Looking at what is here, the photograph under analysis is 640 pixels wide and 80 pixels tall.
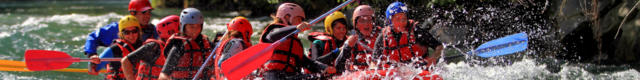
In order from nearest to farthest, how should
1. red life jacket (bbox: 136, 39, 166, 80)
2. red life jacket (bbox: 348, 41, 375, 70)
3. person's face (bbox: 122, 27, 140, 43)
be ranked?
red life jacket (bbox: 136, 39, 166, 80)
red life jacket (bbox: 348, 41, 375, 70)
person's face (bbox: 122, 27, 140, 43)

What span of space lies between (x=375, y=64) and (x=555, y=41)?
4.84 m

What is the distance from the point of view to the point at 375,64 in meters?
4.07

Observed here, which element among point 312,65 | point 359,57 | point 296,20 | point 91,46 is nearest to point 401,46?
point 359,57

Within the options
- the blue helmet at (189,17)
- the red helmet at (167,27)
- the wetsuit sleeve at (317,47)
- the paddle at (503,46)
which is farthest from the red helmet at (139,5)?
the paddle at (503,46)

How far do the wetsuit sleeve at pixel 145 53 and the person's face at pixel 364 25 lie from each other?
1398mm

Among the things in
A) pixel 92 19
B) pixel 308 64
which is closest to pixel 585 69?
pixel 308 64

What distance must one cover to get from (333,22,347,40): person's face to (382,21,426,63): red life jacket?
17.3 inches

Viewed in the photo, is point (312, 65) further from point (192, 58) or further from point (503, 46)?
point (503, 46)

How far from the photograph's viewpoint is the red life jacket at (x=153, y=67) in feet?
13.5

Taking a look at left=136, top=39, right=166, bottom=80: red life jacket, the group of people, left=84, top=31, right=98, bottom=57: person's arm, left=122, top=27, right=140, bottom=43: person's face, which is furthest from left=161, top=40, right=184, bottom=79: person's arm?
left=84, top=31, right=98, bottom=57: person's arm

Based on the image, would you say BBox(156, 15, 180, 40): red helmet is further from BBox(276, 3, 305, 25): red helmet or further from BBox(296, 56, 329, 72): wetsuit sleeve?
BBox(296, 56, 329, 72): wetsuit sleeve

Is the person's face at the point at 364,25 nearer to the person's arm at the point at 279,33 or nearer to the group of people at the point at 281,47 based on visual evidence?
the group of people at the point at 281,47

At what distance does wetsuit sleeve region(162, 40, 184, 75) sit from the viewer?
3768mm

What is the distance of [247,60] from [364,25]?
1.05 metres
